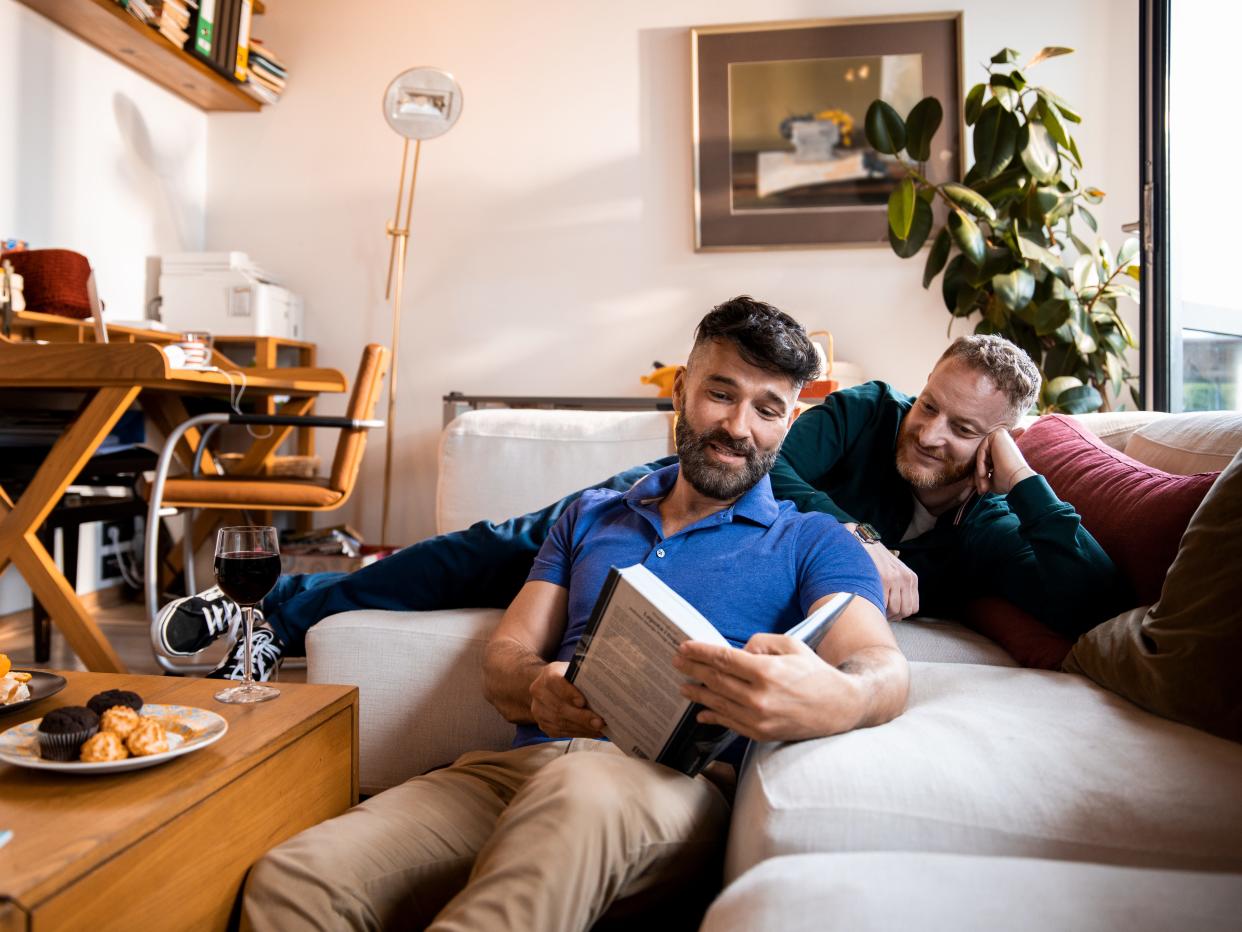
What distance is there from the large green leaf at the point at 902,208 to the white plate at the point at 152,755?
9.73 ft

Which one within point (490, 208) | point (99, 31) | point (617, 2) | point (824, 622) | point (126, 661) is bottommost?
point (126, 661)

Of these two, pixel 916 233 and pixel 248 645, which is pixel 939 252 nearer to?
pixel 916 233

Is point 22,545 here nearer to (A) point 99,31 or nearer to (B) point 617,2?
(A) point 99,31

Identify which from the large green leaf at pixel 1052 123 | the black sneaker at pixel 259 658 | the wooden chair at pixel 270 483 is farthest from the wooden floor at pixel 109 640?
the large green leaf at pixel 1052 123

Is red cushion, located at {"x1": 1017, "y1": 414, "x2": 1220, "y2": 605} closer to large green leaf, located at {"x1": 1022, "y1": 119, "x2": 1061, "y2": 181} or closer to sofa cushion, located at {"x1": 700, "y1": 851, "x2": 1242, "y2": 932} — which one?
sofa cushion, located at {"x1": 700, "y1": 851, "x2": 1242, "y2": 932}

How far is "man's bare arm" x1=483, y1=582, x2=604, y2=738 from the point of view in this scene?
1.25 meters

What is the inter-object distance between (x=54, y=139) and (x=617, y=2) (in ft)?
7.46

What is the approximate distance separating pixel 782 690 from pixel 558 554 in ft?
1.97

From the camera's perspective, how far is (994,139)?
3471 millimetres

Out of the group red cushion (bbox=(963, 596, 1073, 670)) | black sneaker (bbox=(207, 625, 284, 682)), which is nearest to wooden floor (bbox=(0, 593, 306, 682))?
black sneaker (bbox=(207, 625, 284, 682))

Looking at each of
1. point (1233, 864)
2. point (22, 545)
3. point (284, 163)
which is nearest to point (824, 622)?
point (1233, 864)

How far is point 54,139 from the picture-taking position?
11.9 feet

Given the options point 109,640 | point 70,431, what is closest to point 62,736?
point 70,431

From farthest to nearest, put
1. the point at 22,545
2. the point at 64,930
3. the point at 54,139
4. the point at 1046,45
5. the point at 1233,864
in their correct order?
the point at 1046,45
the point at 54,139
the point at 22,545
the point at 1233,864
the point at 64,930
